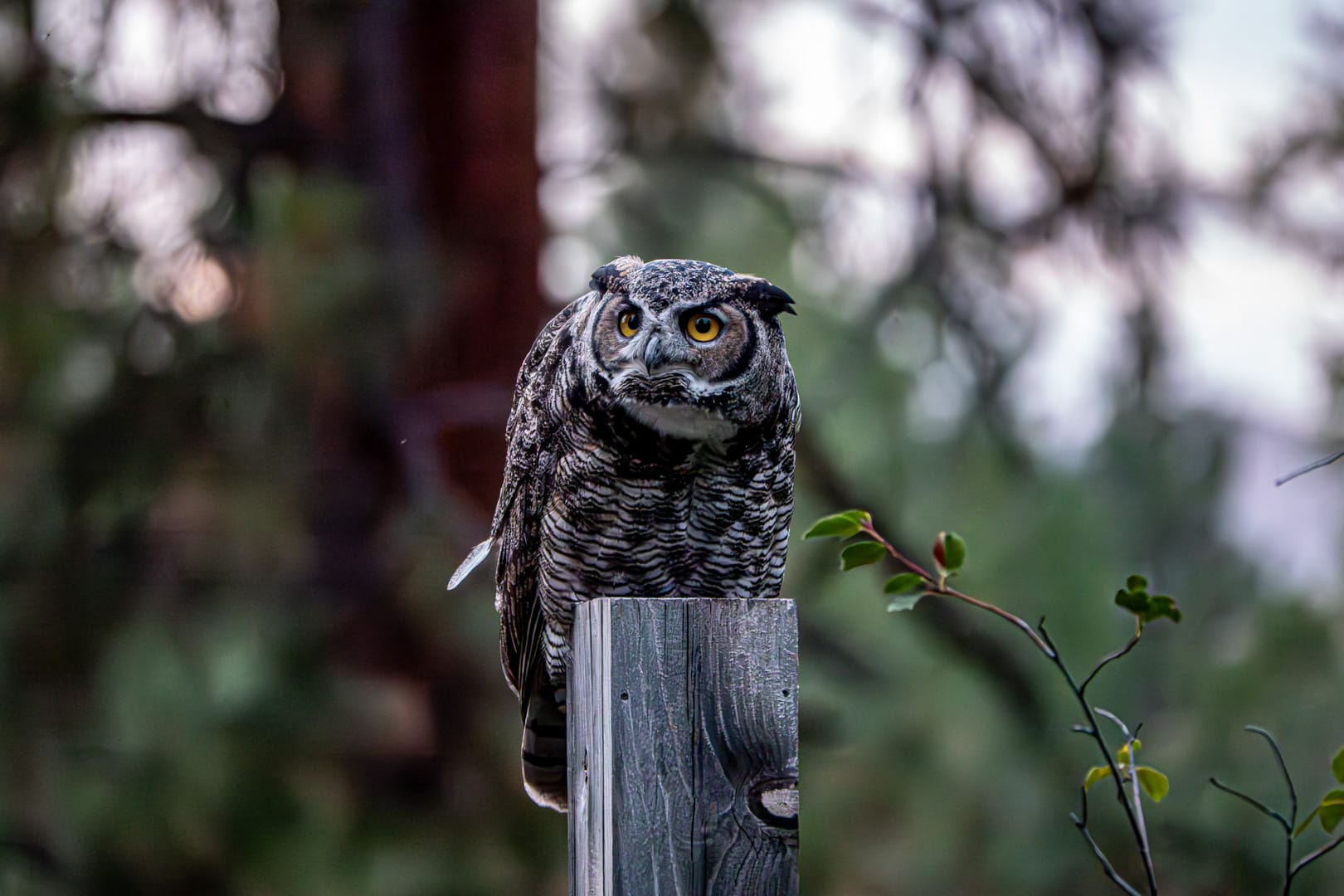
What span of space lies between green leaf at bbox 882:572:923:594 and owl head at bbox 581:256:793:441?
501 millimetres

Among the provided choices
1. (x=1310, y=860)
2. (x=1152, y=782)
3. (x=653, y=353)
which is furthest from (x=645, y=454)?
(x=1310, y=860)

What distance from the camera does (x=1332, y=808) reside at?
1318mm

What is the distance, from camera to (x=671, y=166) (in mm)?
5605

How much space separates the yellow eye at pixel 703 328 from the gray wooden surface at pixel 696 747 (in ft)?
2.08

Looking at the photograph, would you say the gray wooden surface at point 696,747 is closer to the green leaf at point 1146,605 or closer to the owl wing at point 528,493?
the green leaf at point 1146,605

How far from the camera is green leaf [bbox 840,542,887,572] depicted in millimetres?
1483

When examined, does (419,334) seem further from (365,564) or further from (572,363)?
(572,363)

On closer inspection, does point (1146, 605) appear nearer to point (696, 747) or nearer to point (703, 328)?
point (696, 747)

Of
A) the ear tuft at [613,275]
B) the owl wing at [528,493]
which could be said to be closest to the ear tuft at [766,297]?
the ear tuft at [613,275]

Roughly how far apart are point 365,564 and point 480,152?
1.75 m

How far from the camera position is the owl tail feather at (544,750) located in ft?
8.38

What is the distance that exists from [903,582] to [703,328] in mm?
595

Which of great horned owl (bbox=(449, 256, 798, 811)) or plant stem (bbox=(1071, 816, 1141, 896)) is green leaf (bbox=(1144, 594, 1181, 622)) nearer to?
plant stem (bbox=(1071, 816, 1141, 896))

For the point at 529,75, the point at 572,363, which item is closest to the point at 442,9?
the point at 529,75
